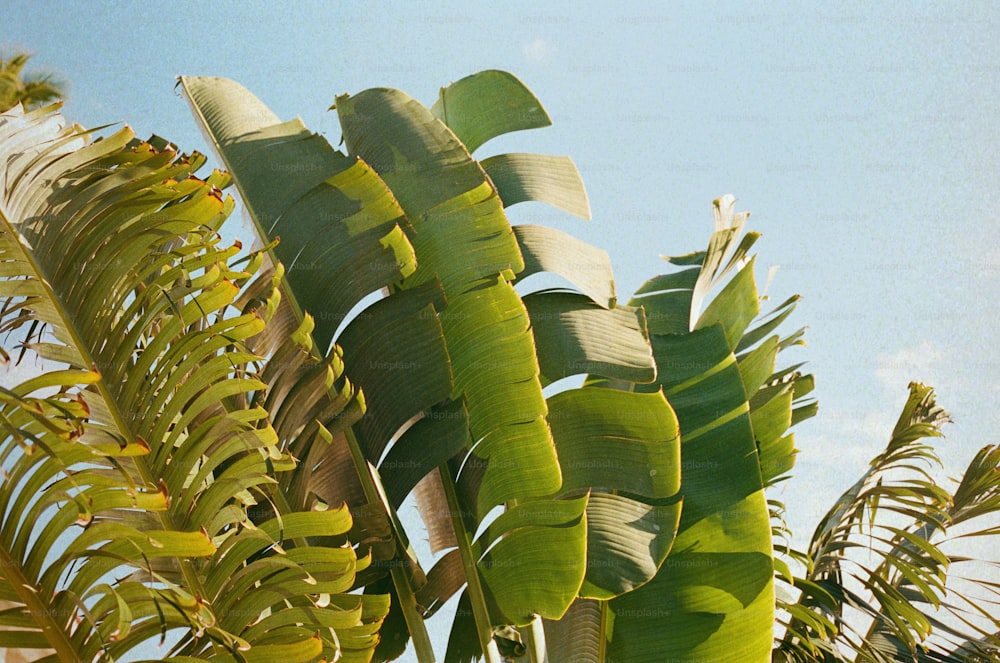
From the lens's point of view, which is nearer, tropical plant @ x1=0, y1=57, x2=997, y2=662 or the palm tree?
tropical plant @ x1=0, y1=57, x2=997, y2=662

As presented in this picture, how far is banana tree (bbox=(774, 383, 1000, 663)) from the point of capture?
3.34 m

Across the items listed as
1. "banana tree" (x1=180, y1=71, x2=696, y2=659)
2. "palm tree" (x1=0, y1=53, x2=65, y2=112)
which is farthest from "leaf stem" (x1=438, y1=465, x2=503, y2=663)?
"palm tree" (x1=0, y1=53, x2=65, y2=112)

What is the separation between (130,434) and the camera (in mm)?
1493

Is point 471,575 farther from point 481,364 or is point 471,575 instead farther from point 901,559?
point 901,559

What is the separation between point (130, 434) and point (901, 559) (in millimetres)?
3297

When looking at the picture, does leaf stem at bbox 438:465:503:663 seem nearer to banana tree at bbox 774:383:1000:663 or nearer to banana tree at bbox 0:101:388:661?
banana tree at bbox 0:101:388:661

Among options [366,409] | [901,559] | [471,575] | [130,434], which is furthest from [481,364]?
[901,559]

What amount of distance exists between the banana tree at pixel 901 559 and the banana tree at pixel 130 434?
2.23 meters

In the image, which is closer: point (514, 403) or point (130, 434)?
point (130, 434)

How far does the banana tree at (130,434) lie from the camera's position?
4.40 feet

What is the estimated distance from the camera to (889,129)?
29.7 ft

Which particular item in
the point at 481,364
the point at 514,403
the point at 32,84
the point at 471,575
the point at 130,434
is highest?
the point at 32,84

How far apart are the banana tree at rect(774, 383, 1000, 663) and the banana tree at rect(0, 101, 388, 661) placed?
2231mm

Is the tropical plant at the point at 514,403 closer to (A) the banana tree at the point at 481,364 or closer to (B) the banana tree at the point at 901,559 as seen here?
(A) the banana tree at the point at 481,364
